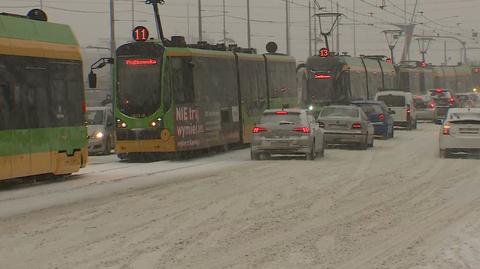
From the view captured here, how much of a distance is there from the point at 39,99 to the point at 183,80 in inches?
337

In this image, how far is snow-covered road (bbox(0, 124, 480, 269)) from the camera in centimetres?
934

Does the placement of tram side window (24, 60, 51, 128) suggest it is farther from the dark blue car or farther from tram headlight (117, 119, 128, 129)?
the dark blue car

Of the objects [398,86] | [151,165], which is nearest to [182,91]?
[151,165]

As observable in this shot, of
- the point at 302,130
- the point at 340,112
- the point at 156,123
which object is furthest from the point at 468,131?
the point at 156,123

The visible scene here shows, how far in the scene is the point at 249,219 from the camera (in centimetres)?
1247

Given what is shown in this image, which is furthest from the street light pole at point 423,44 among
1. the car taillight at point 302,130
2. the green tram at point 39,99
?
the green tram at point 39,99

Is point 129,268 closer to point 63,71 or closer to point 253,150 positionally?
point 63,71

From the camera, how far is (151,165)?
2423 cm

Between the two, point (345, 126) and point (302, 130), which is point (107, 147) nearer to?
point (345, 126)

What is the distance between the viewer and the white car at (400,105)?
43.7 m

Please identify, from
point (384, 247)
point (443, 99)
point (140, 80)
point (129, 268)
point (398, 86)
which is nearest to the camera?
point (129, 268)

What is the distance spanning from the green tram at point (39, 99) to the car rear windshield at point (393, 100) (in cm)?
2573

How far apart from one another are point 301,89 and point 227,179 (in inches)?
962

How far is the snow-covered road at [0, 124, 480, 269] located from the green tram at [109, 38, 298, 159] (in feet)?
12.3
